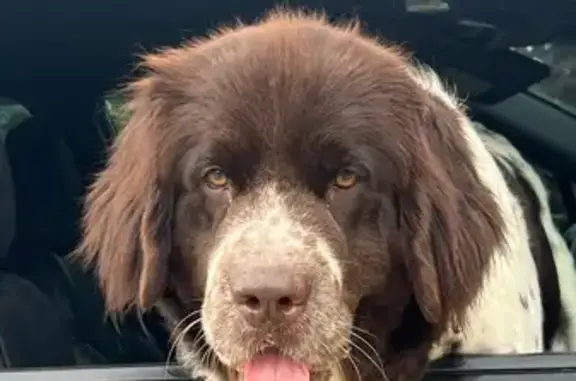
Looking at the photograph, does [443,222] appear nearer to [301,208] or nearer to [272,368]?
[301,208]

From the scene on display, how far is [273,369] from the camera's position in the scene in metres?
3.28

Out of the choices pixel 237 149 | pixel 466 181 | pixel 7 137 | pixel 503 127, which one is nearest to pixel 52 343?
pixel 7 137

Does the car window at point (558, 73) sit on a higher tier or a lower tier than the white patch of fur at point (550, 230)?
higher

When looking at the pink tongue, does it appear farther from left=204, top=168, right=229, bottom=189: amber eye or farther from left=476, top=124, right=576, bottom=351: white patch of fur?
left=476, top=124, right=576, bottom=351: white patch of fur

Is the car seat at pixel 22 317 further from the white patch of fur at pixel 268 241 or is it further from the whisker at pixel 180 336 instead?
the white patch of fur at pixel 268 241

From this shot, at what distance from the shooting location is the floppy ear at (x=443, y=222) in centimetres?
350

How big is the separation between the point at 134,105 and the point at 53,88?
1.03 feet

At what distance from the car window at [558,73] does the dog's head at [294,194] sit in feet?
1.80

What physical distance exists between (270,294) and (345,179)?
389 millimetres

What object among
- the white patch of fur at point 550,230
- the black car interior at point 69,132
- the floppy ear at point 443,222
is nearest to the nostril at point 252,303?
the floppy ear at point 443,222

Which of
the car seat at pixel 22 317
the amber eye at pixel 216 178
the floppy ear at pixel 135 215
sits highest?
the amber eye at pixel 216 178

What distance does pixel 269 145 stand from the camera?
339 cm

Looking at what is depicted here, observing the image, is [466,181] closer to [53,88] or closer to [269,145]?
[269,145]

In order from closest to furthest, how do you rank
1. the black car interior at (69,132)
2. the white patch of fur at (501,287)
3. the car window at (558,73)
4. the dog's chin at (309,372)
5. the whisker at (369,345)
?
the dog's chin at (309,372)
the whisker at (369,345)
the white patch of fur at (501,287)
the black car interior at (69,132)
the car window at (558,73)
